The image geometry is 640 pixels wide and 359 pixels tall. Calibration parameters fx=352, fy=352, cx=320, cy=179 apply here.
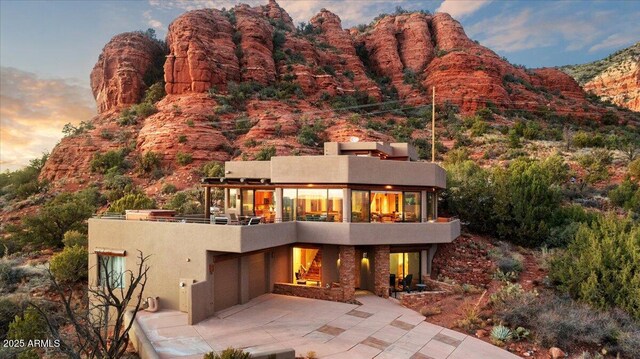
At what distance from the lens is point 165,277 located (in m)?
14.1

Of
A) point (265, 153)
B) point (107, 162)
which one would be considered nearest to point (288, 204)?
point (265, 153)

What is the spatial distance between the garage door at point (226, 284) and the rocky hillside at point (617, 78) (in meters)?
83.4

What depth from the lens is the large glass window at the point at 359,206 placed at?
16.1m

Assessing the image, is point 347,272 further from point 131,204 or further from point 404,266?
point 131,204

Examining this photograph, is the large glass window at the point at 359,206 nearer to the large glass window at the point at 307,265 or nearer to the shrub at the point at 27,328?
the large glass window at the point at 307,265

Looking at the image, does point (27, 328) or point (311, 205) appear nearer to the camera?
point (27, 328)

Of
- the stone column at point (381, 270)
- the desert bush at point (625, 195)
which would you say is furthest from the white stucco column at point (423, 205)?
the desert bush at point (625, 195)

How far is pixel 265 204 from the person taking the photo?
59.5 ft

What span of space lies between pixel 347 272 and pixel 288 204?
164 inches

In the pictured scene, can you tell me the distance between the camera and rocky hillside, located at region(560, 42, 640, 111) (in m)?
71.2

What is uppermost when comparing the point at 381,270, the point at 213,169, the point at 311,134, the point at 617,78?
the point at 617,78

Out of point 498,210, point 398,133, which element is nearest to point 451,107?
point 398,133

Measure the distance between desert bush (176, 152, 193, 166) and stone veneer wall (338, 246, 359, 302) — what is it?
27942 mm

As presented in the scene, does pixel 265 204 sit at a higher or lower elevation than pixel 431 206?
higher
